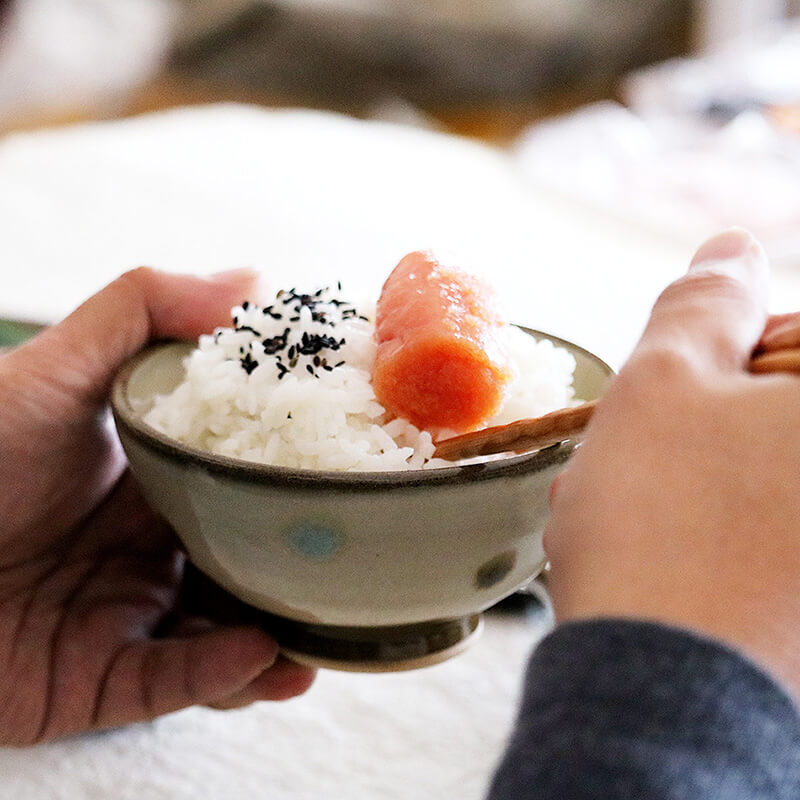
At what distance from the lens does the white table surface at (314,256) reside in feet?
2.42

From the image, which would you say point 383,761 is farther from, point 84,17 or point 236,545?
point 84,17

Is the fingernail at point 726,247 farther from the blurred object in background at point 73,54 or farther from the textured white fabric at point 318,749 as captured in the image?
the blurred object in background at point 73,54

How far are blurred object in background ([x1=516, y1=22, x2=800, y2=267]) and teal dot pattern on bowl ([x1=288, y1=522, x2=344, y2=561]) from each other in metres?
0.92

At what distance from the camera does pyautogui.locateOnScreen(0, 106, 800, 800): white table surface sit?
74cm

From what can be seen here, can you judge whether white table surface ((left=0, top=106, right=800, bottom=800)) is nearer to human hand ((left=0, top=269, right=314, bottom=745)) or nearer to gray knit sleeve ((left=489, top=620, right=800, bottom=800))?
human hand ((left=0, top=269, right=314, bottom=745))

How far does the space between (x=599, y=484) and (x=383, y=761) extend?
1.24 ft

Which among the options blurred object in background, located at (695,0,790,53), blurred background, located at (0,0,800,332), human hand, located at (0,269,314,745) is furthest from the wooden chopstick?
blurred object in background, located at (695,0,790,53)

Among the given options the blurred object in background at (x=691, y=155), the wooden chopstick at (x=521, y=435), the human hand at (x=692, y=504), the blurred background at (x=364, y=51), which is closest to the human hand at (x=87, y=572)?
the wooden chopstick at (x=521, y=435)

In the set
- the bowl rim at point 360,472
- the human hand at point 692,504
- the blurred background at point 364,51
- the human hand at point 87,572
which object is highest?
the human hand at point 692,504

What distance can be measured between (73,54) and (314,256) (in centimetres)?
285

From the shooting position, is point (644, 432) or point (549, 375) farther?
point (549, 375)

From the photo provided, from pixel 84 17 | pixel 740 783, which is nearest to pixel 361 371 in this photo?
pixel 740 783

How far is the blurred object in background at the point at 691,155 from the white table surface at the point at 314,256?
6 cm

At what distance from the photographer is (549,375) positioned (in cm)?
67
